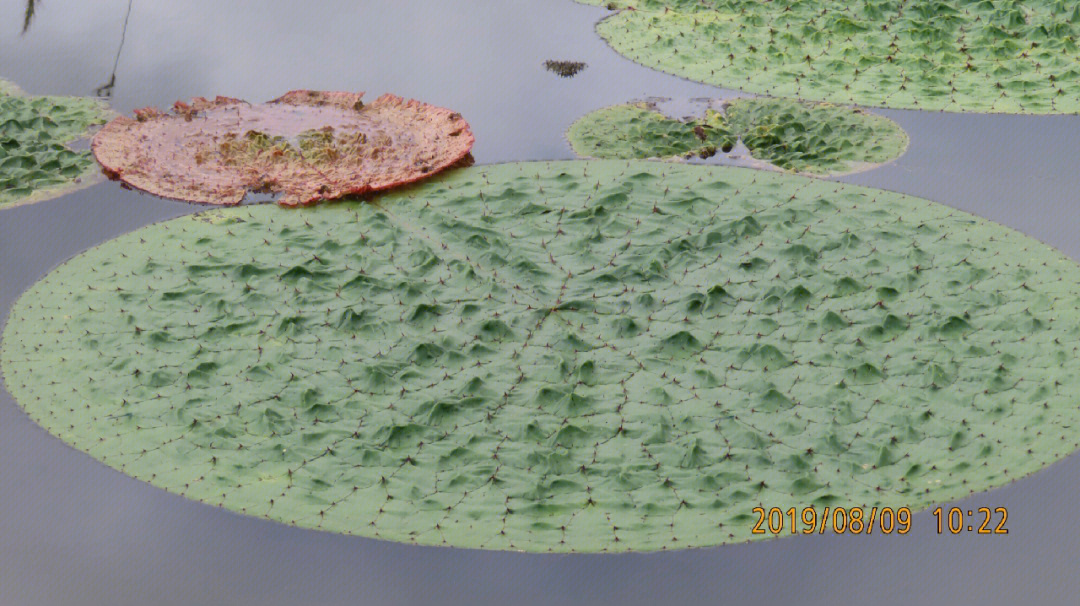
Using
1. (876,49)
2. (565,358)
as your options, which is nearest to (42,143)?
(565,358)

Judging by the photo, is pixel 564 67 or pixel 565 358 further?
pixel 564 67

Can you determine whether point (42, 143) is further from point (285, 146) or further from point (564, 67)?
point (564, 67)

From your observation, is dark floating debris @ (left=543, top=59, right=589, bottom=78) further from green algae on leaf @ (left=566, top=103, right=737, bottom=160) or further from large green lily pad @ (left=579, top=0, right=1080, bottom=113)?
green algae on leaf @ (left=566, top=103, right=737, bottom=160)

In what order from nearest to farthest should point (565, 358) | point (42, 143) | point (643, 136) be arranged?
point (565, 358) → point (643, 136) → point (42, 143)

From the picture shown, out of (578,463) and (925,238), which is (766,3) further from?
(578,463)

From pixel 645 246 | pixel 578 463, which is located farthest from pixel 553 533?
pixel 645 246
